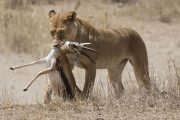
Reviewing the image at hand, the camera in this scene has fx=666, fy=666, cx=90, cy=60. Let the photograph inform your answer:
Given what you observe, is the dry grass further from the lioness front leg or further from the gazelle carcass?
the gazelle carcass

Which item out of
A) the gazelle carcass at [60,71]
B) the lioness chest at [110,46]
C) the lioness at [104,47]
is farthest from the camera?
the lioness chest at [110,46]

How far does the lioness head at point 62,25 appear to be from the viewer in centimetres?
908

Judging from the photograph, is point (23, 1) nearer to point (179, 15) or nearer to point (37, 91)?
point (179, 15)

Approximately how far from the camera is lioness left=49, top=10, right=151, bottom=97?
30.1 feet

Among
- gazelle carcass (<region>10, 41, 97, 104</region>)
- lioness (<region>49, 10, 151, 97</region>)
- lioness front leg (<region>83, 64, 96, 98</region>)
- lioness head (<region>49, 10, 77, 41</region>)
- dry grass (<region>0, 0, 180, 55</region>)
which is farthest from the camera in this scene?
dry grass (<region>0, 0, 180, 55</region>)

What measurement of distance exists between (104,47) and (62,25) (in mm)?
1261

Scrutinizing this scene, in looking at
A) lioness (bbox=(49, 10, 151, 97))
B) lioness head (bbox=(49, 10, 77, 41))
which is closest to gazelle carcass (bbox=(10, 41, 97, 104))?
lioness (bbox=(49, 10, 151, 97))

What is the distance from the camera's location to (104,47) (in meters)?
10.3

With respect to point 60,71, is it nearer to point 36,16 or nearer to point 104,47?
point 104,47

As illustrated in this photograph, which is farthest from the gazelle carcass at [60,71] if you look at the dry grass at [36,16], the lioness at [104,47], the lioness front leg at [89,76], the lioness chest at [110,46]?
the dry grass at [36,16]

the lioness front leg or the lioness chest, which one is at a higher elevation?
the lioness chest

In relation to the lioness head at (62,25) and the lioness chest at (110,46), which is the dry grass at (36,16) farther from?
the lioness head at (62,25)

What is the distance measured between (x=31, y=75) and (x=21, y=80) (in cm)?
35

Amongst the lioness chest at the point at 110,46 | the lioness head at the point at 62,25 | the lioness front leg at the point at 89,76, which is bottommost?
the lioness front leg at the point at 89,76
